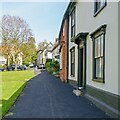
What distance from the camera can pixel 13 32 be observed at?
208 ft

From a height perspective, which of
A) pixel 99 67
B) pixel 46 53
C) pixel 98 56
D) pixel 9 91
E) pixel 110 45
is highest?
pixel 46 53

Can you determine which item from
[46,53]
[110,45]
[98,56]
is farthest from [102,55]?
[46,53]

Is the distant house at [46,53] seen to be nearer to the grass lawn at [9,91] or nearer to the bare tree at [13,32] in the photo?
the bare tree at [13,32]

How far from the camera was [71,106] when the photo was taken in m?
11.4

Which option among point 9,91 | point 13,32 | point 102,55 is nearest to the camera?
point 102,55

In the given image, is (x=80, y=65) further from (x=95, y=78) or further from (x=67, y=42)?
(x=67, y=42)

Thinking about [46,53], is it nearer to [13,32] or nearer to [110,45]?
[13,32]

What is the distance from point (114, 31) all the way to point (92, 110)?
3.14 m

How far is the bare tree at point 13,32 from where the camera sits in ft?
207

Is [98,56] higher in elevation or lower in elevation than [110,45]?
A: lower

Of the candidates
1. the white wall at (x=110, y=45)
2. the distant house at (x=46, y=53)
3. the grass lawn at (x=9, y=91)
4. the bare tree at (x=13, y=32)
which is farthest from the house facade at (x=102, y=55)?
the distant house at (x=46, y=53)

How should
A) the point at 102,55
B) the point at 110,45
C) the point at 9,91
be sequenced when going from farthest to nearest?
1. the point at 9,91
2. the point at 102,55
3. the point at 110,45

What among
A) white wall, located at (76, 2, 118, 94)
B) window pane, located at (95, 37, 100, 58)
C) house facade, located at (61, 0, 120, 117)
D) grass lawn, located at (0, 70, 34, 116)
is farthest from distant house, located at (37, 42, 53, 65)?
white wall, located at (76, 2, 118, 94)

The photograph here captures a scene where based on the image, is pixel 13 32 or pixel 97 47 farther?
pixel 13 32
